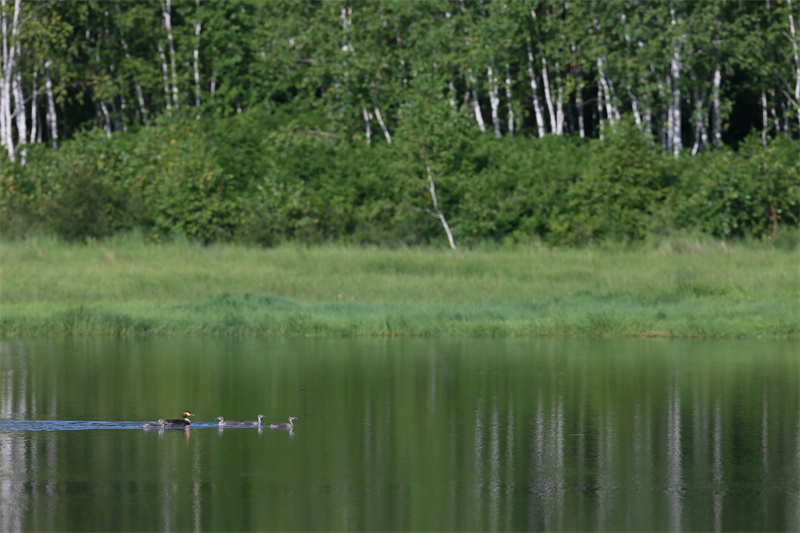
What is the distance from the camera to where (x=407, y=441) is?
1213cm

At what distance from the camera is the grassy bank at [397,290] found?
76.5 feet

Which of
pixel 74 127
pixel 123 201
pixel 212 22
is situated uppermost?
pixel 212 22

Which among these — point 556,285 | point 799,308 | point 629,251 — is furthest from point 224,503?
point 629,251

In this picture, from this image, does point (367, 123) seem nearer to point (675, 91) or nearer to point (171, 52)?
point (171, 52)

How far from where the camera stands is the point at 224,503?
30.7 ft

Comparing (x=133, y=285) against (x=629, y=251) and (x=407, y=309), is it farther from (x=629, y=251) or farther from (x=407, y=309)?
(x=629, y=251)

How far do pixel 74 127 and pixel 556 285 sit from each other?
2908 cm

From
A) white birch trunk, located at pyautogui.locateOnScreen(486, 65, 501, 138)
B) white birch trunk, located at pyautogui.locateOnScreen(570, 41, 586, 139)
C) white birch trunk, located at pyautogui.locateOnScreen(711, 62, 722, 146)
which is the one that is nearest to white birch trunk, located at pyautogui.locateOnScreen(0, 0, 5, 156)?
white birch trunk, located at pyautogui.locateOnScreen(486, 65, 501, 138)

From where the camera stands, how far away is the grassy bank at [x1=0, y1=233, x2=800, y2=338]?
76.5 ft

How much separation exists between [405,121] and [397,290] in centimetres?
1034

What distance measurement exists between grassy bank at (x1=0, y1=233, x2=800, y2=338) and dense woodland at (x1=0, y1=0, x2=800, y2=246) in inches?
104

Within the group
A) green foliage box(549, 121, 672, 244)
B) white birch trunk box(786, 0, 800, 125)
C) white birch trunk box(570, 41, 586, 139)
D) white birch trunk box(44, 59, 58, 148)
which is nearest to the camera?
green foliage box(549, 121, 672, 244)

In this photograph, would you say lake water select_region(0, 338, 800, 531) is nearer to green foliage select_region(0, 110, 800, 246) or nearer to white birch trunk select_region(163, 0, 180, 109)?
green foliage select_region(0, 110, 800, 246)

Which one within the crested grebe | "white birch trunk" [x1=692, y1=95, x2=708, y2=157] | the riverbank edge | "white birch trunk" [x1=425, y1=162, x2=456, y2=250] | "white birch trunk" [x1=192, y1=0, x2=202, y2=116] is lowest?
the riverbank edge
